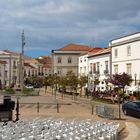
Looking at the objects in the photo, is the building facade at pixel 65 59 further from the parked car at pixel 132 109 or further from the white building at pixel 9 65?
the parked car at pixel 132 109

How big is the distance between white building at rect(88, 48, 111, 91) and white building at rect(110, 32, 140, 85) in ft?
8.14

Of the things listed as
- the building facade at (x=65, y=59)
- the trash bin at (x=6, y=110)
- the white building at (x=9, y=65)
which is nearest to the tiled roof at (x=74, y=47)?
the building facade at (x=65, y=59)

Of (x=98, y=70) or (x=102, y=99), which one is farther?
(x=98, y=70)

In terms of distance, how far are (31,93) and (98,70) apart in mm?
13996

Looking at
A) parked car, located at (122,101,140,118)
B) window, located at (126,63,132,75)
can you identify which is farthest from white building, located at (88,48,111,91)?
parked car, located at (122,101,140,118)

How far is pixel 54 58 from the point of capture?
351 feet

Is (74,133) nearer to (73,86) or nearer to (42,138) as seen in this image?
(42,138)

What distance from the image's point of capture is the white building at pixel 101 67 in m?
70.9

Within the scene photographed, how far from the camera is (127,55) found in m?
62.9

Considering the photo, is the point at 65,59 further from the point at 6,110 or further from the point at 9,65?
the point at 6,110

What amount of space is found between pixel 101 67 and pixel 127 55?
39.9 feet

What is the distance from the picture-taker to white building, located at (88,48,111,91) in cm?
7089

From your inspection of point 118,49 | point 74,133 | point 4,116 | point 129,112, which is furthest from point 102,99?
point 74,133

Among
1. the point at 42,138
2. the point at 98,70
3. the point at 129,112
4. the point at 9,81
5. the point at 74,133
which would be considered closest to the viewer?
the point at 42,138
